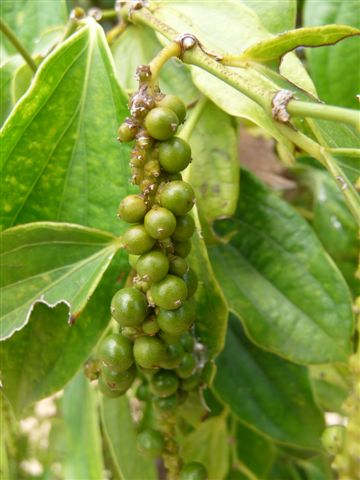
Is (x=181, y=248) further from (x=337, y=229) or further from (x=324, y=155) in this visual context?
(x=337, y=229)

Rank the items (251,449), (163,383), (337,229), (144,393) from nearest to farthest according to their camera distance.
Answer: (163,383), (144,393), (337,229), (251,449)

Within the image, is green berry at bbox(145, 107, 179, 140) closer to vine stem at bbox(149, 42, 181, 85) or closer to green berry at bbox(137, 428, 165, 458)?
vine stem at bbox(149, 42, 181, 85)

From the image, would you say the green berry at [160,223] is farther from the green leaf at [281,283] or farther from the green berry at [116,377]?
the green leaf at [281,283]

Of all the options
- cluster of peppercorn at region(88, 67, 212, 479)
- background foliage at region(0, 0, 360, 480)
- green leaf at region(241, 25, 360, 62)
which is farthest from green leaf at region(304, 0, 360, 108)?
cluster of peppercorn at region(88, 67, 212, 479)

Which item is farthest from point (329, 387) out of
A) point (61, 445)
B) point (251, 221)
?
point (61, 445)

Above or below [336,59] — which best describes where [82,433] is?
below

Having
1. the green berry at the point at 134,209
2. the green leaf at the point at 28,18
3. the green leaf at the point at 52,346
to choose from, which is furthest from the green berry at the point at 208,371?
the green leaf at the point at 28,18

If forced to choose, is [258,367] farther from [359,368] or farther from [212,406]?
[359,368]

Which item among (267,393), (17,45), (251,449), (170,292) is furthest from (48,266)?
(251,449)
